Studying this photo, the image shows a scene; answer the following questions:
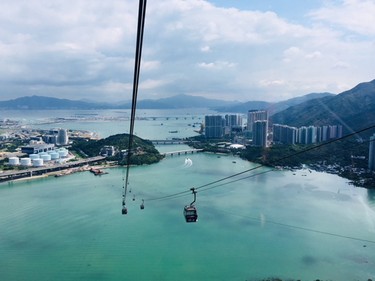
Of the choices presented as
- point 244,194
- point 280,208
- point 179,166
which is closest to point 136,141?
point 179,166

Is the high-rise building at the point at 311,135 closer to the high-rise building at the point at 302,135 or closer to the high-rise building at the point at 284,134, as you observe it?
the high-rise building at the point at 302,135

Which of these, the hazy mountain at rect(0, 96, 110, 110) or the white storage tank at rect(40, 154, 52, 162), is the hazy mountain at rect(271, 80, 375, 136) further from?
the hazy mountain at rect(0, 96, 110, 110)

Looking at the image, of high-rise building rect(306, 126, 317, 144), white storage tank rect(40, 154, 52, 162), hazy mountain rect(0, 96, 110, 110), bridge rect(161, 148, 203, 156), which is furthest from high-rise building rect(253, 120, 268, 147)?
hazy mountain rect(0, 96, 110, 110)

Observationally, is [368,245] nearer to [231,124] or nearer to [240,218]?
[240,218]

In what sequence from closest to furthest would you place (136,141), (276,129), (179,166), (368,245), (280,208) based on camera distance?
(368,245) → (280,208) → (179,166) → (136,141) → (276,129)

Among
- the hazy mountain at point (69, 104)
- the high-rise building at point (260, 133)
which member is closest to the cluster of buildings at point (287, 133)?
the high-rise building at point (260, 133)

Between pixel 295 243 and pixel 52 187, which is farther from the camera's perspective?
pixel 52 187
